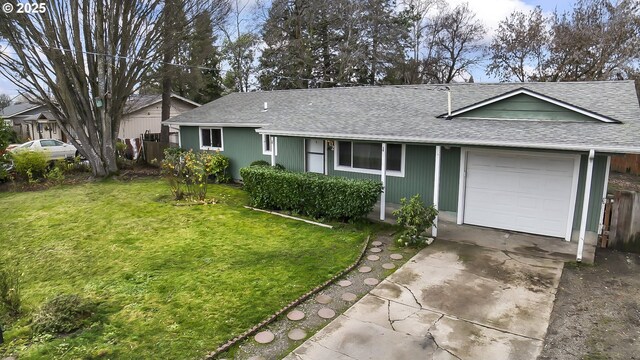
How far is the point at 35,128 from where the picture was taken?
1184 inches

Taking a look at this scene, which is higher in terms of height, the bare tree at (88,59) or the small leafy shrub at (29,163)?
the bare tree at (88,59)

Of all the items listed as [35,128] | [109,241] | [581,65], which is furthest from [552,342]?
[35,128]

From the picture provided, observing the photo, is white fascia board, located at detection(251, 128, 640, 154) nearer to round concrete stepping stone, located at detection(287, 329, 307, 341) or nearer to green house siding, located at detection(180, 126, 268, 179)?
green house siding, located at detection(180, 126, 268, 179)

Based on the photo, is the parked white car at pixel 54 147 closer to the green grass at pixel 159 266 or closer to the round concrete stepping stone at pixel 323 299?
the green grass at pixel 159 266

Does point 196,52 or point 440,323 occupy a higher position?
point 196,52

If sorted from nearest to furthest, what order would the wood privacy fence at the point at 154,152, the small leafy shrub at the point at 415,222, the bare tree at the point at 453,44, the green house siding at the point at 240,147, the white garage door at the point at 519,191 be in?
the small leafy shrub at the point at 415,222
the white garage door at the point at 519,191
the green house siding at the point at 240,147
the wood privacy fence at the point at 154,152
the bare tree at the point at 453,44

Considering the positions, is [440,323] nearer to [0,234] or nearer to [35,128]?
[0,234]

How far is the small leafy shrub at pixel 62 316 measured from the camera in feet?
16.6

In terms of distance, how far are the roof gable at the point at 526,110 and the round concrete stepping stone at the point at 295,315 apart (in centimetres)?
663

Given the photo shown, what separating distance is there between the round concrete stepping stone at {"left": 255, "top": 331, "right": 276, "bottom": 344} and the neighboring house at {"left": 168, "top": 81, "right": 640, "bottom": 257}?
521 centimetres

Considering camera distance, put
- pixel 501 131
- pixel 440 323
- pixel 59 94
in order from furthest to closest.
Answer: pixel 59 94 < pixel 501 131 < pixel 440 323

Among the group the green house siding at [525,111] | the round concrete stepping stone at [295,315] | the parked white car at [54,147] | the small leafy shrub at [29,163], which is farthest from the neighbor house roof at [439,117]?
the parked white car at [54,147]

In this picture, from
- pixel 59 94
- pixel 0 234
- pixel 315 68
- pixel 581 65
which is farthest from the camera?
pixel 315 68

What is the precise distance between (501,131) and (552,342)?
15.5ft
